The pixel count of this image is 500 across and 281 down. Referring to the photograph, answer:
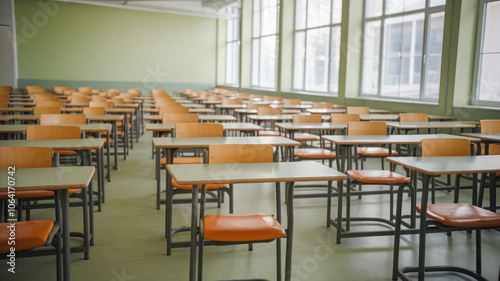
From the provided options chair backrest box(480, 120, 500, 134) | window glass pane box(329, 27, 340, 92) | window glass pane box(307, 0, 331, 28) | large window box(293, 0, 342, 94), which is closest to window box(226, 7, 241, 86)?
large window box(293, 0, 342, 94)

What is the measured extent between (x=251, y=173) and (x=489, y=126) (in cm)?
373

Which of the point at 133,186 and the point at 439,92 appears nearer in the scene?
the point at 133,186

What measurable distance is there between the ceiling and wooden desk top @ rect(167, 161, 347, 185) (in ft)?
41.5

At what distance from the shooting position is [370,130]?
4207 millimetres

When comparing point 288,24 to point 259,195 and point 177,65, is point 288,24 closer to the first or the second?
point 177,65

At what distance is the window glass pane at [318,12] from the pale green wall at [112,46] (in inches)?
265

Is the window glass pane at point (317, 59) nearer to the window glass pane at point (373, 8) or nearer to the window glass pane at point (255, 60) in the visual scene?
the window glass pane at point (373, 8)

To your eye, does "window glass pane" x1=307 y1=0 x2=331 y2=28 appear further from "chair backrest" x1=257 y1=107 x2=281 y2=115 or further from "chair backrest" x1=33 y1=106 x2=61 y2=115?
"chair backrest" x1=33 y1=106 x2=61 y2=115

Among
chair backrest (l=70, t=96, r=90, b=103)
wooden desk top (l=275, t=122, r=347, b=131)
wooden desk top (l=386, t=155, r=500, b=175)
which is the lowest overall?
wooden desk top (l=386, t=155, r=500, b=175)

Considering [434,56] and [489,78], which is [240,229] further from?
[434,56]

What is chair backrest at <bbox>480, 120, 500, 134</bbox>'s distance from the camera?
15.8 ft

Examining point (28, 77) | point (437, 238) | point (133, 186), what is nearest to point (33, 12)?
point (28, 77)

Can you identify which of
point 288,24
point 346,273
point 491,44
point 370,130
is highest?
point 288,24

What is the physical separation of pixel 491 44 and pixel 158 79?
12433 millimetres
